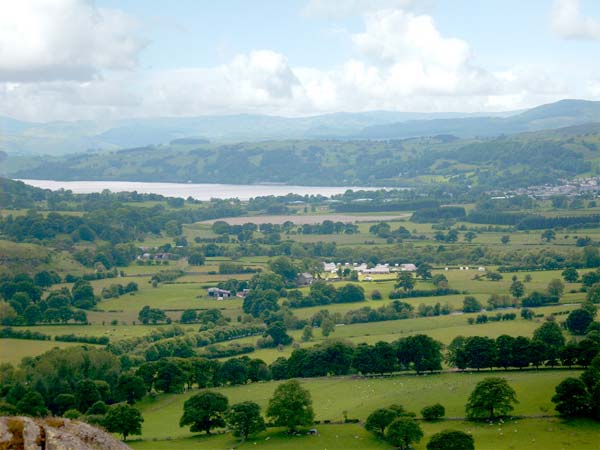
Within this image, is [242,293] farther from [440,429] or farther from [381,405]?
[440,429]

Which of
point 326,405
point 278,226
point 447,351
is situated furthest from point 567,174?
point 326,405

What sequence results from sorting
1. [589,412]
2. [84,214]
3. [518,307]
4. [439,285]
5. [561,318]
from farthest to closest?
[84,214] < [439,285] < [518,307] < [561,318] < [589,412]

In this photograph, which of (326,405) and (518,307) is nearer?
(326,405)

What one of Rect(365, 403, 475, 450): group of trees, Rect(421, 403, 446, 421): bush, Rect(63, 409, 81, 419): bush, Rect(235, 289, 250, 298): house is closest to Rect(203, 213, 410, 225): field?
Rect(235, 289, 250, 298): house

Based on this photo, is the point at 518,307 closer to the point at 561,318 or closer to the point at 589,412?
the point at 561,318

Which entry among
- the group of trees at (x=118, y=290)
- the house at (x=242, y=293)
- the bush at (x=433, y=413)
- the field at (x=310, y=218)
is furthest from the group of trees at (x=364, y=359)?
the field at (x=310, y=218)

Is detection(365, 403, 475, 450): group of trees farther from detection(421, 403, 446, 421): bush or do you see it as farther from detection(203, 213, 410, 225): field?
detection(203, 213, 410, 225): field

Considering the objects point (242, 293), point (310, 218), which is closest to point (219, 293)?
point (242, 293)
